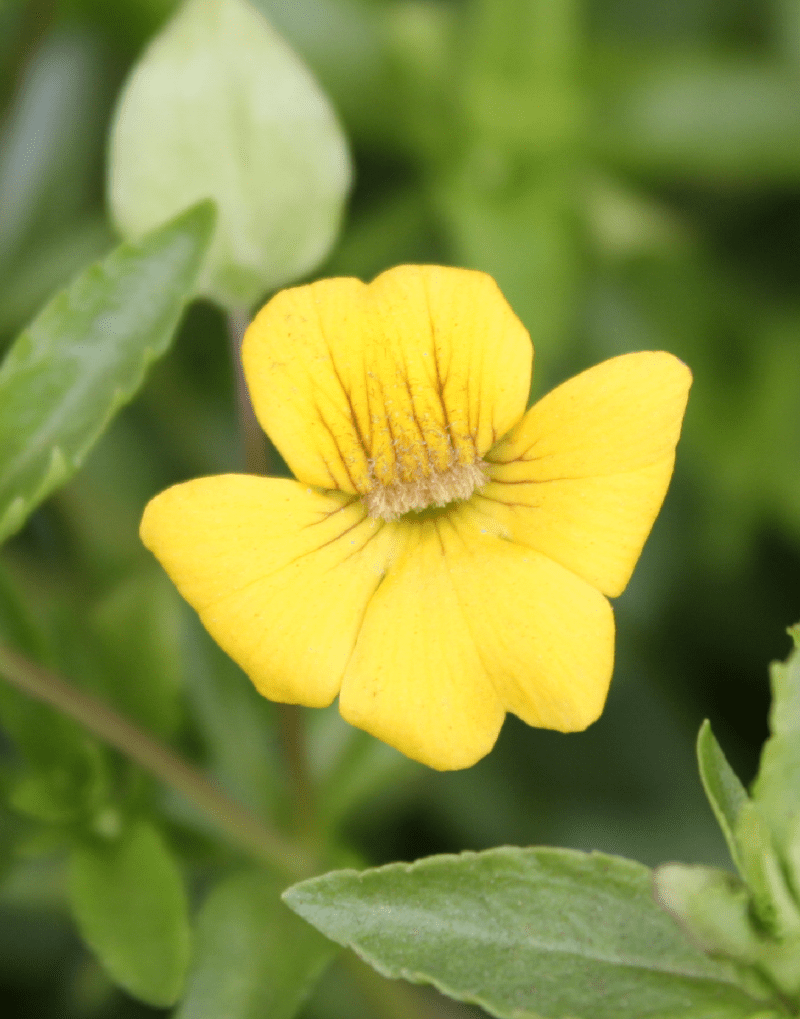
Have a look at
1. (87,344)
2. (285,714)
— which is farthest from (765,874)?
(87,344)

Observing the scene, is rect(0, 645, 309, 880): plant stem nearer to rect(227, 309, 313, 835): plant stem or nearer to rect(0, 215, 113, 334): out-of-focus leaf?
rect(227, 309, 313, 835): plant stem

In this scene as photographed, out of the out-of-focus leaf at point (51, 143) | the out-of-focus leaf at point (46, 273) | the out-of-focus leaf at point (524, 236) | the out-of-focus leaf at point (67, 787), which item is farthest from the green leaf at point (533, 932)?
the out-of-focus leaf at point (51, 143)

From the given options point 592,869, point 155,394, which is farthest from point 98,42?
point 592,869

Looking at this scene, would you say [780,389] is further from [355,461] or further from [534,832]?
[355,461]

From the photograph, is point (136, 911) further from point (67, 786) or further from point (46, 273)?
point (46, 273)

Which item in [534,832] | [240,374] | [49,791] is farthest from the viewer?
[534,832]

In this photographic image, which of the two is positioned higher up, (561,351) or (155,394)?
(155,394)

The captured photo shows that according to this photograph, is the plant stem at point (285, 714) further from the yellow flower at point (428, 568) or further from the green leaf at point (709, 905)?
the green leaf at point (709, 905)
